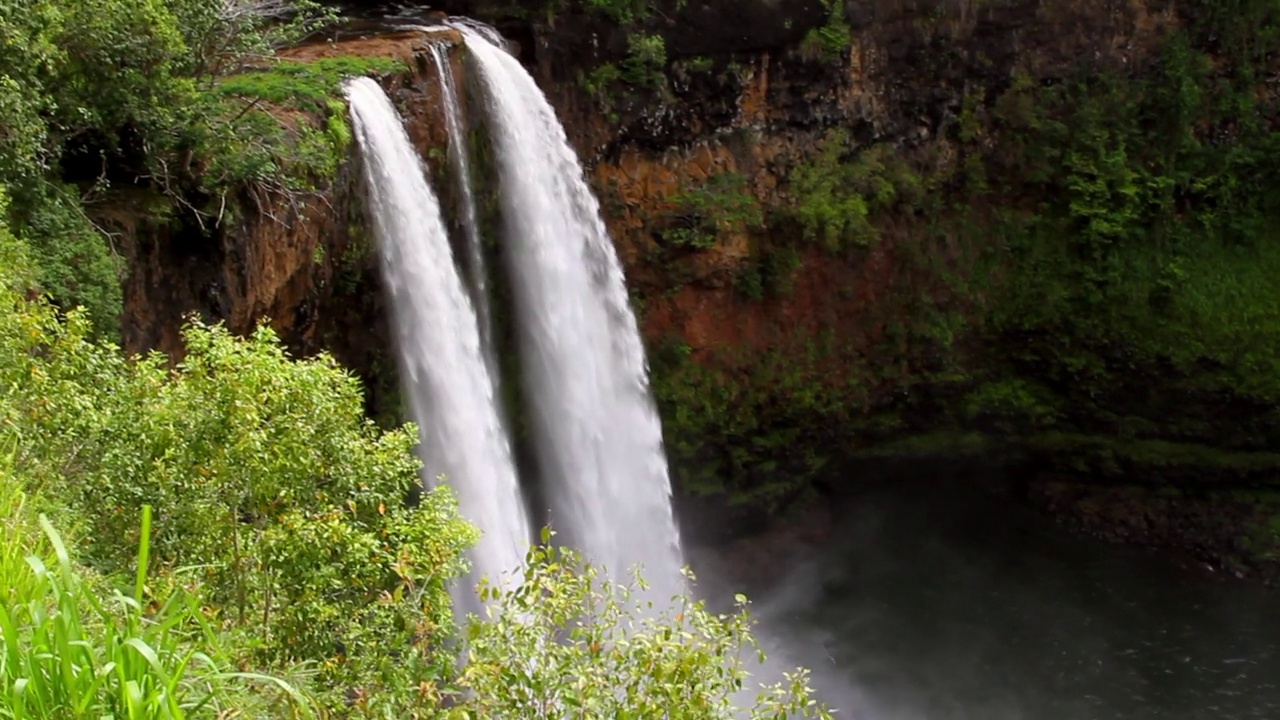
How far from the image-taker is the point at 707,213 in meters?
16.8

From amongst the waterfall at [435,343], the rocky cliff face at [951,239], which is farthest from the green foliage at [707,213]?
the waterfall at [435,343]

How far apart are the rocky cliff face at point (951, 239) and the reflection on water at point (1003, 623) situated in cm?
104

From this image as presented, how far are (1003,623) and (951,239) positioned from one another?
618cm

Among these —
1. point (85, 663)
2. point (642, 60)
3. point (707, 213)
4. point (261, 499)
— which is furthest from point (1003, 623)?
point (85, 663)

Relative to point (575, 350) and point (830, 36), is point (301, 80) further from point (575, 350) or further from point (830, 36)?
point (830, 36)

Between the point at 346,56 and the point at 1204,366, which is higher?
the point at 346,56

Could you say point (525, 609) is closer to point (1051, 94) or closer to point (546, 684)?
point (546, 684)

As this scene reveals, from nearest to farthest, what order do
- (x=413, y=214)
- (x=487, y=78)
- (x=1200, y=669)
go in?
(x=413, y=214) → (x=487, y=78) → (x=1200, y=669)

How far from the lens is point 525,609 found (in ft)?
16.8

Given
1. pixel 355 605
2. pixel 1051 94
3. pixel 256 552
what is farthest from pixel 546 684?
pixel 1051 94

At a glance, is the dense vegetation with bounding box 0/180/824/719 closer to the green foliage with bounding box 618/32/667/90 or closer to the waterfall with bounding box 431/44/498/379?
the waterfall with bounding box 431/44/498/379

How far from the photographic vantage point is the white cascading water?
44.7 ft

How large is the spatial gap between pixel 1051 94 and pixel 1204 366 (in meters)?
4.91

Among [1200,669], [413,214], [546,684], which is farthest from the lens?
[1200,669]
